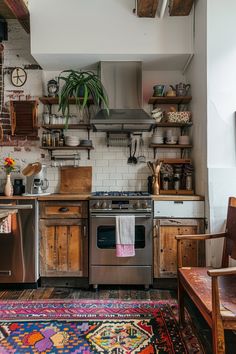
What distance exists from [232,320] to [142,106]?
8.57 ft

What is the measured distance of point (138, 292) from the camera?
2941 mm

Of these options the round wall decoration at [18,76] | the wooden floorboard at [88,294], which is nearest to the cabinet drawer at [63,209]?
the wooden floorboard at [88,294]

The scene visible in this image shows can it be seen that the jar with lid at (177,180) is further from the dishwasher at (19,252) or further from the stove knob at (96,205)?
the dishwasher at (19,252)

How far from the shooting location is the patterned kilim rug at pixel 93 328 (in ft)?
6.37

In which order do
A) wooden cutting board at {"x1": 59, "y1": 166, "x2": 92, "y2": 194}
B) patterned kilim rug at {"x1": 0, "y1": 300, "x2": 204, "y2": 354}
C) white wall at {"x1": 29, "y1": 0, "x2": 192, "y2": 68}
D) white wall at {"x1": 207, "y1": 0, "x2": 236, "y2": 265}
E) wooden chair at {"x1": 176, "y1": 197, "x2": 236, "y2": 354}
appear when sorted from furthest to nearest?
wooden cutting board at {"x1": 59, "y1": 166, "x2": 92, "y2": 194} → white wall at {"x1": 29, "y1": 0, "x2": 192, "y2": 68} → white wall at {"x1": 207, "y1": 0, "x2": 236, "y2": 265} → patterned kilim rug at {"x1": 0, "y1": 300, "x2": 204, "y2": 354} → wooden chair at {"x1": 176, "y1": 197, "x2": 236, "y2": 354}

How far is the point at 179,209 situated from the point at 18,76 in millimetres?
2683

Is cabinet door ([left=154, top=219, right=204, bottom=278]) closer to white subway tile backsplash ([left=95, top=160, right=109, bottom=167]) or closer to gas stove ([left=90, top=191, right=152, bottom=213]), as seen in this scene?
gas stove ([left=90, top=191, right=152, bottom=213])

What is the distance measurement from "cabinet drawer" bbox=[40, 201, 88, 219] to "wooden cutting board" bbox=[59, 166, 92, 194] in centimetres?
57

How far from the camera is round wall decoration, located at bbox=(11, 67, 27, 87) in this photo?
3656 mm

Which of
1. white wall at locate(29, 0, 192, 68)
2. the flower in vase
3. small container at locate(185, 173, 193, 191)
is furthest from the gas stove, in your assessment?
white wall at locate(29, 0, 192, 68)

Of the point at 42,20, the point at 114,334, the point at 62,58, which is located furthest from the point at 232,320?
the point at 42,20

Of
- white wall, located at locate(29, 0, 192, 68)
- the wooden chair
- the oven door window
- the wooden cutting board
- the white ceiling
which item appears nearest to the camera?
the wooden chair

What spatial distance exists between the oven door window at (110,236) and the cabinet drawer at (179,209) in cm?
26

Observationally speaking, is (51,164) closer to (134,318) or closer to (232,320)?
(134,318)
